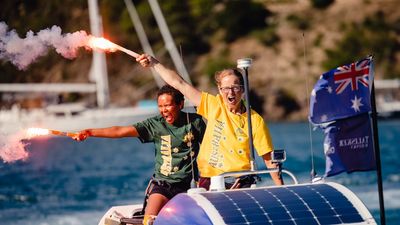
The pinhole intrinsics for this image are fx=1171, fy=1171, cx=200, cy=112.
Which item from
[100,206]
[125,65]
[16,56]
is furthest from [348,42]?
[16,56]

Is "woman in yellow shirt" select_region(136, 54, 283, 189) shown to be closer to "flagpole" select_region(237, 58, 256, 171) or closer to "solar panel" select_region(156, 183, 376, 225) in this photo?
"flagpole" select_region(237, 58, 256, 171)

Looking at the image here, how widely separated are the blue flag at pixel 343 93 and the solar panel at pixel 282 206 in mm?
1267

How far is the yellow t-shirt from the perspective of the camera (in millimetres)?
10516

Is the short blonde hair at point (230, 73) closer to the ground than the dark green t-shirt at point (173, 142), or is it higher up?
higher up

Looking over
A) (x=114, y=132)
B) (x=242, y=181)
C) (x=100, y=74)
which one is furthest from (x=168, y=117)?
(x=100, y=74)

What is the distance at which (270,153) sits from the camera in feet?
34.8

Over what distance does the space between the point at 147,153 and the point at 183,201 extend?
36734 millimetres

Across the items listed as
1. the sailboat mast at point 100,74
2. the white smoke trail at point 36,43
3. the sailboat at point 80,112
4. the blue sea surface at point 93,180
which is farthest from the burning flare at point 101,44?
the sailboat at point 80,112

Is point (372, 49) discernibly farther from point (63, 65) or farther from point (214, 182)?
point (214, 182)

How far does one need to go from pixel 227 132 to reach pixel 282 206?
4.29 ft

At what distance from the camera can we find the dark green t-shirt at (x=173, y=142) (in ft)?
35.8

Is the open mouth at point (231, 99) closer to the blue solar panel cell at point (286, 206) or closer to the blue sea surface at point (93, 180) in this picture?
the blue sea surface at point (93, 180)

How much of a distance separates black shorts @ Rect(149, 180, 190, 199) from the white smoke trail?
1.58 metres

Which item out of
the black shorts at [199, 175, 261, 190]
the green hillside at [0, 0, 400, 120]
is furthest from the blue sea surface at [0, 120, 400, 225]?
the green hillside at [0, 0, 400, 120]
